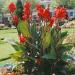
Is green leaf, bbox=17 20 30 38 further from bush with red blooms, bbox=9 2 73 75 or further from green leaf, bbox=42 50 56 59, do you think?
green leaf, bbox=42 50 56 59

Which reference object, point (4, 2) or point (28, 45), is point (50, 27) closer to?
point (28, 45)

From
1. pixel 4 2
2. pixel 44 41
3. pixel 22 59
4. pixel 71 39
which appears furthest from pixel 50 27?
pixel 4 2

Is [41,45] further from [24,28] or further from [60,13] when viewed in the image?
[60,13]

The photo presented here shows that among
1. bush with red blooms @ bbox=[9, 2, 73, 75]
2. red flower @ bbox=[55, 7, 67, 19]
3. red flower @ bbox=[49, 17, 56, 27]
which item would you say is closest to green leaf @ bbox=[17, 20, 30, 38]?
bush with red blooms @ bbox=[9, 2, 73, 75]

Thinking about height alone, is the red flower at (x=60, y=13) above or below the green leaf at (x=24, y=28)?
above

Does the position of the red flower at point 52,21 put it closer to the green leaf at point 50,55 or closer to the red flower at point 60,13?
the red flower at point 60,13

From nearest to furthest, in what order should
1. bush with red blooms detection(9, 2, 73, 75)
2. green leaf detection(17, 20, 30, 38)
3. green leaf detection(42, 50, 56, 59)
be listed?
1. green leaf detection(42, 50, 56, 59)
2. bush with red blooms detection(9, 2, 73, 75)
3. green leaf detection(17, 20, 30, 38)

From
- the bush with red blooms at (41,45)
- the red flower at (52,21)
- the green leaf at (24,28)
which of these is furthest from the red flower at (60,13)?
the green leaf at (24,28)

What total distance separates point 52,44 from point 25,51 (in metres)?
0.49

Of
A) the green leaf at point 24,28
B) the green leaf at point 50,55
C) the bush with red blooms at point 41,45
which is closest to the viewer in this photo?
the green leaf at point 50,55

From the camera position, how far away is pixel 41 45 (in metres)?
5.53

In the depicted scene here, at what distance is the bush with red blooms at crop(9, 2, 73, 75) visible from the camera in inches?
215

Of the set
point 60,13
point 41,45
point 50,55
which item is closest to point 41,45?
point 41,45

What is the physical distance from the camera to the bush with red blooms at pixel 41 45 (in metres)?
5.45
